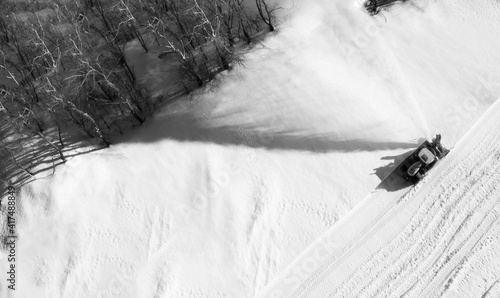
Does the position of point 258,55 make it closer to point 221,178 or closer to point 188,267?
point 221,178

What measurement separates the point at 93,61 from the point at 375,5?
18.8 meters

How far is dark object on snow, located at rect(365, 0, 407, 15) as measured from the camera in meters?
25.2

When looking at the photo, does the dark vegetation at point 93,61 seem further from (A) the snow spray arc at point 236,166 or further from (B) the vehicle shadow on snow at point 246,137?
(A) the snow spray arc at point 236,166

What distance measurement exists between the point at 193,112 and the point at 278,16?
27.6ft

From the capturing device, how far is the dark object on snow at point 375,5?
25.2 meters

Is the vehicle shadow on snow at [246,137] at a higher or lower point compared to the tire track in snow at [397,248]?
higher

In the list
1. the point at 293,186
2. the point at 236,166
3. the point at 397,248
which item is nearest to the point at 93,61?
the point at 236,166

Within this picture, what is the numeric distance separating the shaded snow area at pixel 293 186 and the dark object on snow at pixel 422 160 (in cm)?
65

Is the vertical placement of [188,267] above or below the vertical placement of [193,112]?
below

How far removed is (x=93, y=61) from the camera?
24.8 metres

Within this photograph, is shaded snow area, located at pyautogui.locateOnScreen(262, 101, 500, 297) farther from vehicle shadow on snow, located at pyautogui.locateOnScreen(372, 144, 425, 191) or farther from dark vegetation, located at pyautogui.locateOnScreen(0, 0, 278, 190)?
dark vegetation, located at pyautogui.locateOnScreen(0, 0, 278, 190)

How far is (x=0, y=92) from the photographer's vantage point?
981 inches

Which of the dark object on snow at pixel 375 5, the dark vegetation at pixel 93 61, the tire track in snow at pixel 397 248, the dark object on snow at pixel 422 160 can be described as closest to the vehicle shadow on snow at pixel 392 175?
the dark object on snow at pixel 422 160

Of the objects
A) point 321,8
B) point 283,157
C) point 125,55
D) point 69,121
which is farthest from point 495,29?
point 69,121
